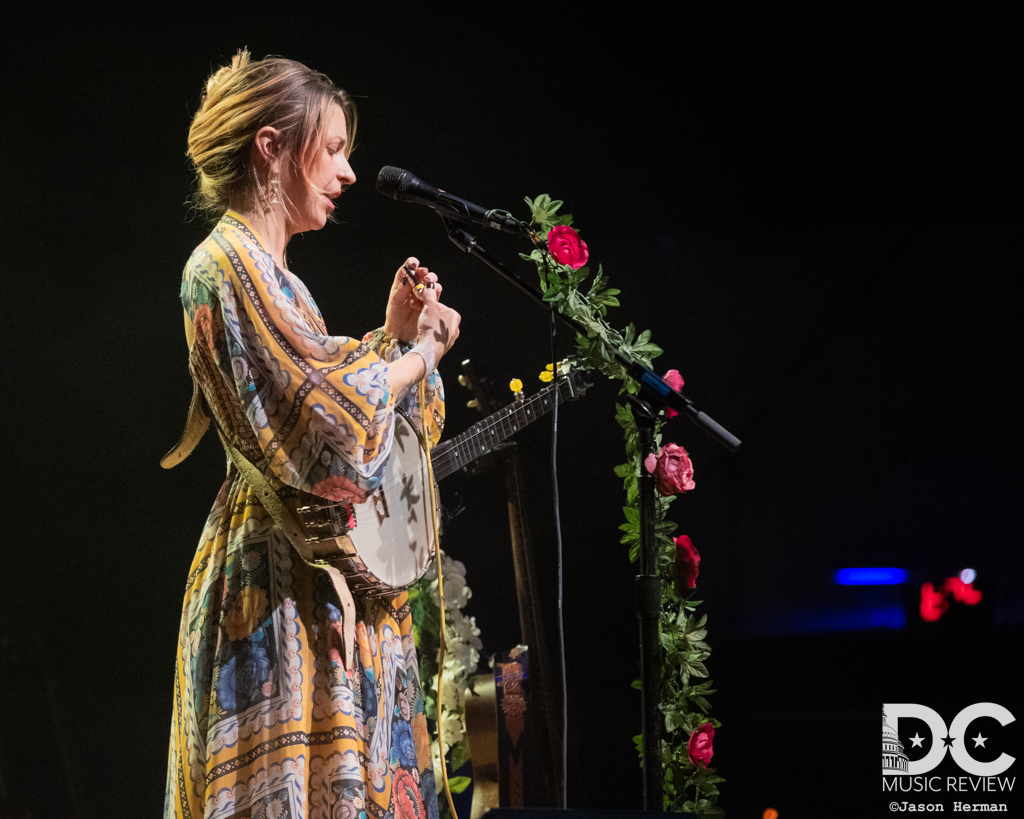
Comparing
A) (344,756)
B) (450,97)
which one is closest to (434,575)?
(344,756)

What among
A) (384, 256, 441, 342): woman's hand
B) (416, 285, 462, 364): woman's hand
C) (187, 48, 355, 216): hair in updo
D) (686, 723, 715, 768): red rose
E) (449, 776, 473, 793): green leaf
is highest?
(187, 48, 355, 216): hair in updo

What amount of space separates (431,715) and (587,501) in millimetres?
721

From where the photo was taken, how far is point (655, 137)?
2564 millimetres

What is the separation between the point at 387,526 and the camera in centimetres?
138

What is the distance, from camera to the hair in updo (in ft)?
4.56

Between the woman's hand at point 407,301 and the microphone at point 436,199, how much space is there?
224 mm

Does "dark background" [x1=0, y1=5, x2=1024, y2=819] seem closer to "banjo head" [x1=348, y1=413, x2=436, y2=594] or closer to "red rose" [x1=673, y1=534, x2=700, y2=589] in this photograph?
"red rose" [x1=673, y1=534, x2=700, y2=589]

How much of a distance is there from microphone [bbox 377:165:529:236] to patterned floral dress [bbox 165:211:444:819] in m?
0.41

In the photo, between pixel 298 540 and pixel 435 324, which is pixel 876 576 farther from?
pixel 298 540

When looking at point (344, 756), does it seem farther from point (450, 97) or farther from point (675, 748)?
point (450, 97)

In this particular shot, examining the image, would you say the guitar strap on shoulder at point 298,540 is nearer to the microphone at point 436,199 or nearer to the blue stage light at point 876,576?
the microphone at point 436,199

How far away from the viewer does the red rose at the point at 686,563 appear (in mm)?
2209

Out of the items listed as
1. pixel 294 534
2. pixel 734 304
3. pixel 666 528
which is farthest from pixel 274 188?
pixel 734 304

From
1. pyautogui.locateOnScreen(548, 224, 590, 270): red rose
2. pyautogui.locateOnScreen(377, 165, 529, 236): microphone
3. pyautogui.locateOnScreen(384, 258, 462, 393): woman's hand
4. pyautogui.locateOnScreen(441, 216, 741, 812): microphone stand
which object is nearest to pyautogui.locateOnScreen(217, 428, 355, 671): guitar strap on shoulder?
pyautogui.locateOnScreen(384, 258, 462, 393): woman's hand
